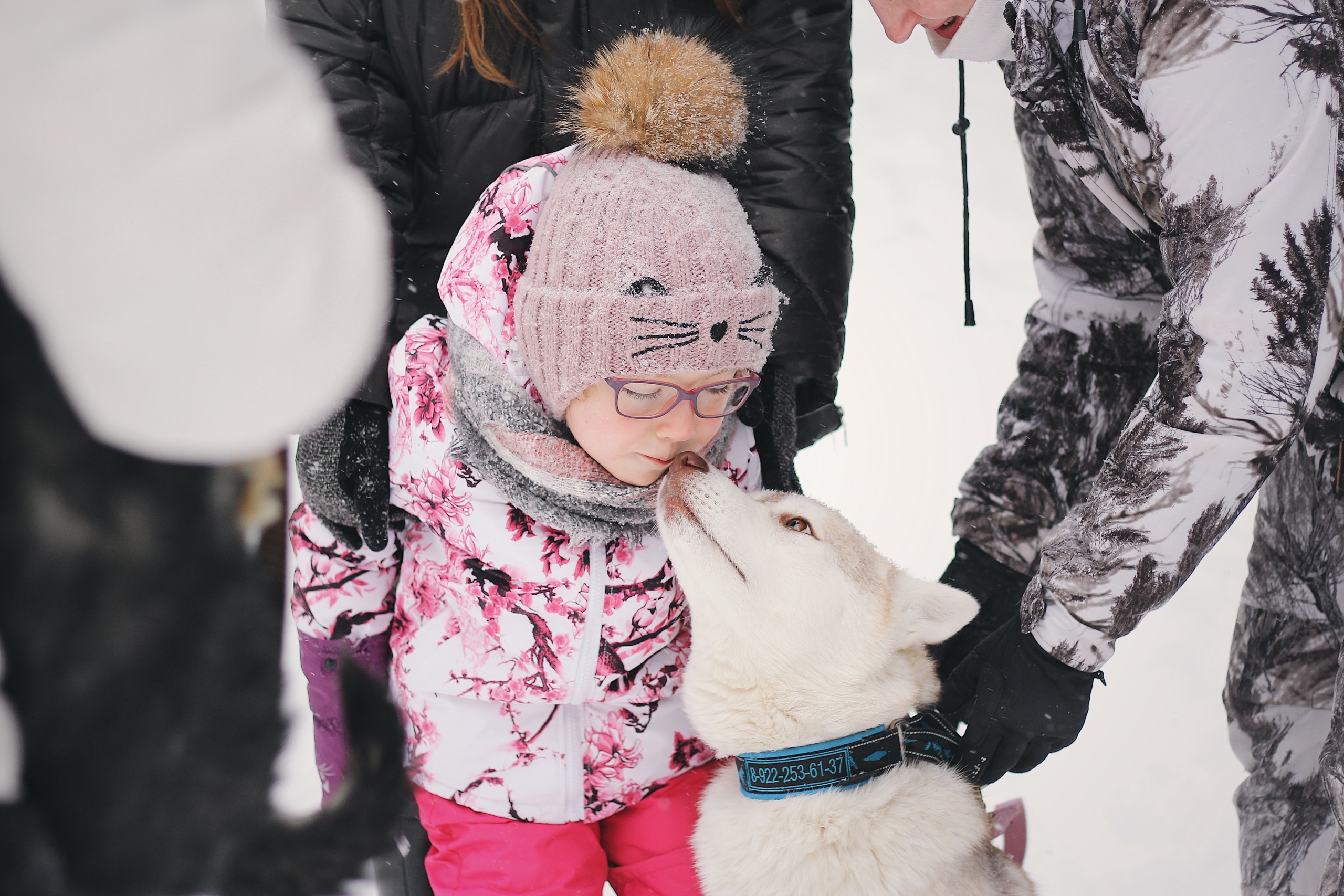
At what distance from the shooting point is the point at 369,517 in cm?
145

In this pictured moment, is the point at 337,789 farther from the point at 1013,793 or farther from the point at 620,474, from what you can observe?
the point at 1013,793

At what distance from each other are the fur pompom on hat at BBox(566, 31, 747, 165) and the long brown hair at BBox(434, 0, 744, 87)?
0.86 ft

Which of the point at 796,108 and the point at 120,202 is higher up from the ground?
the point at 120,202

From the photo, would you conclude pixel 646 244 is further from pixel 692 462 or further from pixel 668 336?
pixel 692 462

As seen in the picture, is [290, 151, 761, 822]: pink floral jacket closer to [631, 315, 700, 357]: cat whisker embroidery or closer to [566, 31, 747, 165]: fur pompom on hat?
[566, 31, 747, 165]: fur pompom on hat

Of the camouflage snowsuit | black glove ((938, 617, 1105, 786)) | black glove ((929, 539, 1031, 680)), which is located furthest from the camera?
black glove ((929, 539, 1031, 680))

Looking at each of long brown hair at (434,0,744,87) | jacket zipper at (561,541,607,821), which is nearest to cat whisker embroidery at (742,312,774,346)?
jacket zipper at (561,541,607,821)

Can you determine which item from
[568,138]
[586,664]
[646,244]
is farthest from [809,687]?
[568,138]

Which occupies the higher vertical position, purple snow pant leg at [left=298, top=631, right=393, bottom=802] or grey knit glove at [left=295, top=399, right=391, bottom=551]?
grey knit glove at [left=295, top=399, right=391, bottom=551]

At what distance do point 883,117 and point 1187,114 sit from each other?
294cm

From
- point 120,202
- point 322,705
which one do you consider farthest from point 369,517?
point 120,202

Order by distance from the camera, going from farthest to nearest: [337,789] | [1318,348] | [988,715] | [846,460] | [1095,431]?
1. [846,460]
2. [1095,431]
3. [988,715]
4. [1318,348]
5. [337,789]

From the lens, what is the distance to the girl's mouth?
1514 mm

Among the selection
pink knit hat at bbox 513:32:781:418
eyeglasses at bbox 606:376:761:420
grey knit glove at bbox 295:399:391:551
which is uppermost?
pink knit hat at bbox 513:32:781:418
